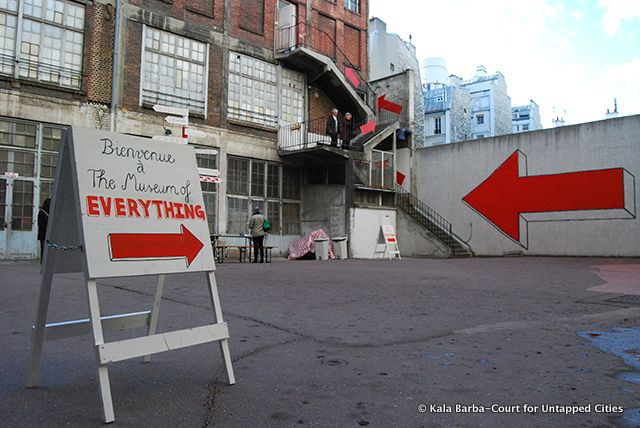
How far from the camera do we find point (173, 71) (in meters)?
Answer: 16.9

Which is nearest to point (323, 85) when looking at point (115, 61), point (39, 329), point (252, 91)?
point (252, 91)

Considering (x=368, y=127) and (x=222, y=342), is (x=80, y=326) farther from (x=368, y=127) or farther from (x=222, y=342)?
(x=368, y=127)

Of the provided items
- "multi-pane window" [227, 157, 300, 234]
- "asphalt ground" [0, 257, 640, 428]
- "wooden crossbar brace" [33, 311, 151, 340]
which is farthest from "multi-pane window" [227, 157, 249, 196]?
"wooden crossbar brace" [33, 311, 151, 340]

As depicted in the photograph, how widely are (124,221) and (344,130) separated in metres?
18.8

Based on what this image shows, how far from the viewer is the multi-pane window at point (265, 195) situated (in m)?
18.3

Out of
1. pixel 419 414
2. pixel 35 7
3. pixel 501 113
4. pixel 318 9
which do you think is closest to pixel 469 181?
pixel 318 9

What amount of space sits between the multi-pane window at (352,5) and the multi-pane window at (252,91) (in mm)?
6074

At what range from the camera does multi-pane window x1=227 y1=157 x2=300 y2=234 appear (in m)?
18.3

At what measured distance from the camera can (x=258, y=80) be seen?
19.2 metres

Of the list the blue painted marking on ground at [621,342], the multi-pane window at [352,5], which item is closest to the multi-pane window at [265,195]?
the multi-pane window at [352,5]

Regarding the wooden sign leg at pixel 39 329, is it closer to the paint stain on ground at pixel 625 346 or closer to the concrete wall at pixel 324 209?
the paint stain on ground at pixel 625 346

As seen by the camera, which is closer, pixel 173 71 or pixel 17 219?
pixel 17 219

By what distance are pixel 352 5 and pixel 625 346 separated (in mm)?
22562

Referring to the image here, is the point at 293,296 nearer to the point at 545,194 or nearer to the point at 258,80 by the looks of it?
the point at 258,80
